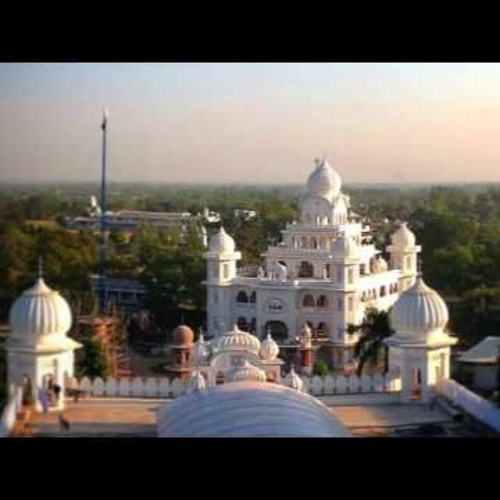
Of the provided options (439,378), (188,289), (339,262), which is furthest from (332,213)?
(439,378)

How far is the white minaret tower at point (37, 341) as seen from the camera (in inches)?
280

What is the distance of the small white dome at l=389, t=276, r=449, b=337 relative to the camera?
754cm

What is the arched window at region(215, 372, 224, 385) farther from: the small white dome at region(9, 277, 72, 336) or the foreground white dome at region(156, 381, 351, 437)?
the foreground white dome at region(156, 381, 351, 437)

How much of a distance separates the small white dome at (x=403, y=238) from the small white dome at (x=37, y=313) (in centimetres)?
764

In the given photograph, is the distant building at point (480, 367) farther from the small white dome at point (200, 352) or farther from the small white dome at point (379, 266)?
the small white dome at point (379, 266)

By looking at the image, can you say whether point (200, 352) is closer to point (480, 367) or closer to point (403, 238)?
point (480, 367)

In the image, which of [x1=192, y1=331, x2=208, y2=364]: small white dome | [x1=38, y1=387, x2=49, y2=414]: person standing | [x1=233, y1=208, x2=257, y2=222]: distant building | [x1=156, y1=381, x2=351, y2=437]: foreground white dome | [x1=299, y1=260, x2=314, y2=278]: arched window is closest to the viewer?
[x1=156, y1=381, x2=351, y2=437]: foreground white dome

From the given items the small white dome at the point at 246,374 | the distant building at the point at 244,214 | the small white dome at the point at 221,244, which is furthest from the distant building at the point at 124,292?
the small white dome at the point at 246,374

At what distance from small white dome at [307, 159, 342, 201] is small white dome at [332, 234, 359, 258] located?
77cm

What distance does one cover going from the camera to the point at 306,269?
14.6 meters

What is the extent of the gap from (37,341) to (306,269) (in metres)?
7.71

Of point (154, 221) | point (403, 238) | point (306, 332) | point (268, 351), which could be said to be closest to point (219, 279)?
point (306, 332)

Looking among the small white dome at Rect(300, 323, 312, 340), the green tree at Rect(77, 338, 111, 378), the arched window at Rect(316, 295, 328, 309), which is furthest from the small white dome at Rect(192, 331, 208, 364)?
the arched window at Rect(316, 295, 328, 309)

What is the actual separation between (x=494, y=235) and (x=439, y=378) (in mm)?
7865
